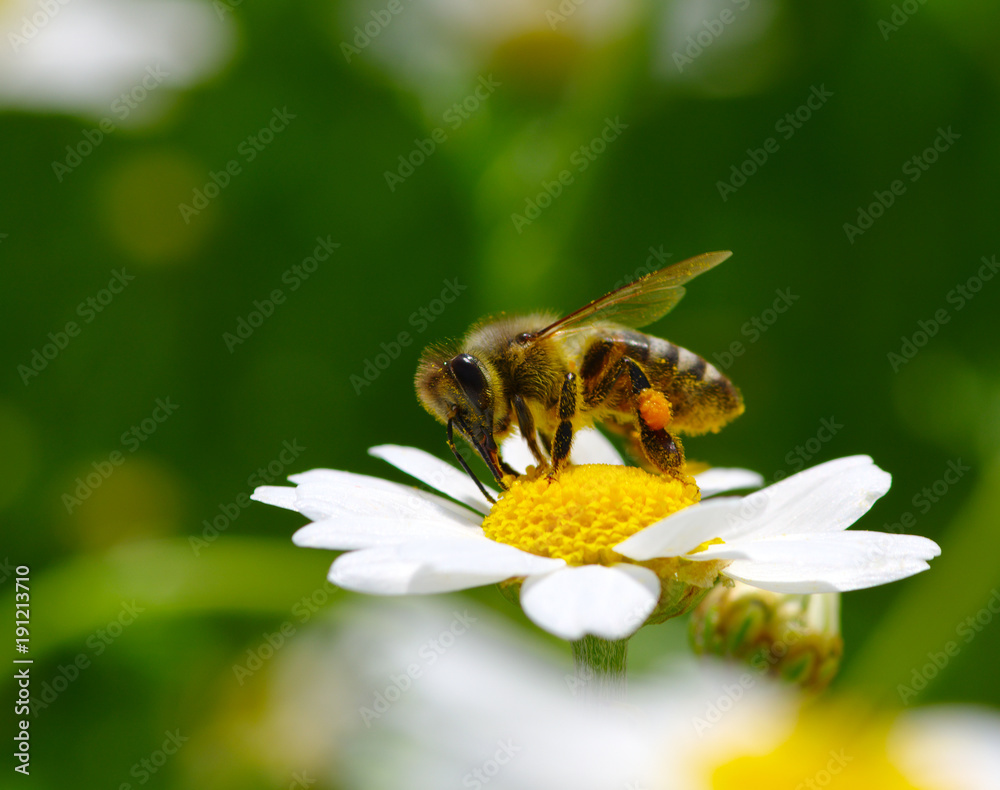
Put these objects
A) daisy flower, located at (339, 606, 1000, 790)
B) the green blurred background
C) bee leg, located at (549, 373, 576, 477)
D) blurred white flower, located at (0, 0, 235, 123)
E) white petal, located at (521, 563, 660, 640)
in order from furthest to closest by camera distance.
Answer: blurred white flower, located at (0, 0, 235, 123) < the green blurred background < bee leg, located at (549, 373, 576, 477) < white petal, located at (521, 563, 660, 640) < daisy flower, located at (339, 606, 1000, 790)

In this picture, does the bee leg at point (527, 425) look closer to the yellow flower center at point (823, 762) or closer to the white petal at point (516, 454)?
the white petal at point (516, 454)

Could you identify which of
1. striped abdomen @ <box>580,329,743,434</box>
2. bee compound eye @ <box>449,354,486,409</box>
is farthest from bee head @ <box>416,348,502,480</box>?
striped abdomen @ <box>580,329,743,434</box>

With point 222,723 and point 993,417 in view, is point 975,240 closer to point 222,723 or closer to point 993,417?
point 993,417

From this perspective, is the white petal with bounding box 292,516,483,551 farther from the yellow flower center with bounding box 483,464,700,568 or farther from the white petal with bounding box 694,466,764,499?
the white petal with bounding box 694,466,764,499

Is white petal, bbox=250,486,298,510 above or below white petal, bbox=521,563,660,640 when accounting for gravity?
below

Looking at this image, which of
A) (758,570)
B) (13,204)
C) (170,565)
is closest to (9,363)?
(13,204)

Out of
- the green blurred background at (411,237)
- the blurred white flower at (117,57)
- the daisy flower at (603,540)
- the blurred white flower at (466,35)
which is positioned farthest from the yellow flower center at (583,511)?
the blurred white flower at (117,57)

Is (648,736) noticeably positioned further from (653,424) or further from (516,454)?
(516,454)
